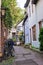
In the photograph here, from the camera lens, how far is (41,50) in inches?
605

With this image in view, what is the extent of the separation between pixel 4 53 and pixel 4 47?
399 mm

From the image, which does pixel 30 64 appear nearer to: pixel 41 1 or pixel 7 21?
pixel 7 21

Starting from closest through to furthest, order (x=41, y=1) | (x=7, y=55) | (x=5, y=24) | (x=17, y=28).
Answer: (x=7, y=55) < (x=5, y=24) < (x=41, y=1) < (x=17, y=28)

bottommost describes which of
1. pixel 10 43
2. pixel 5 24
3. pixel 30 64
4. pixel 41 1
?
pixel 30 64

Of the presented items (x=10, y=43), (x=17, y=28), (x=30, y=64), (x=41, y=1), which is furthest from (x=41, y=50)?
(x=17, y=28)

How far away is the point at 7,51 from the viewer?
1352 centimetres

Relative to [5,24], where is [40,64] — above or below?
below

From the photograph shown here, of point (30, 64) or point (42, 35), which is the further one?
point (42, 35)

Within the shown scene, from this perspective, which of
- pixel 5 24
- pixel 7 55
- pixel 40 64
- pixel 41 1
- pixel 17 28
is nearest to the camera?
pixel 40 64

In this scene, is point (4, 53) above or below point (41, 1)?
below

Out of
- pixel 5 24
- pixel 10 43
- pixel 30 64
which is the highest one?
pixel 5 24

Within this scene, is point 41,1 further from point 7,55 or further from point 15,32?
point 15,32

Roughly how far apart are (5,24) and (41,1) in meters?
4.55

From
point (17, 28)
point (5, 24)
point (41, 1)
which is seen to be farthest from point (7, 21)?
point (17, 28)
